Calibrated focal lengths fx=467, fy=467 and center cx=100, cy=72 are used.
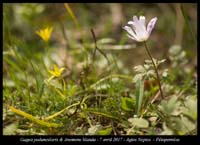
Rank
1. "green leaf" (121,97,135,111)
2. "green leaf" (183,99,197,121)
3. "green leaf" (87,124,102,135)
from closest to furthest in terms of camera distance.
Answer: "green leaf" (183,99,197,121) → "green leaf" (87,124,102,135) → "green leaf" (121,97,135,111)

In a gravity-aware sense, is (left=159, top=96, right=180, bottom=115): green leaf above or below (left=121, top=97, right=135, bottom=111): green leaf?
below

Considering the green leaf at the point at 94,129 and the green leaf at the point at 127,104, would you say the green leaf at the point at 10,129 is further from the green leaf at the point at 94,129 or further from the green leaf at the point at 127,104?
the green leaf at the point at 127,104

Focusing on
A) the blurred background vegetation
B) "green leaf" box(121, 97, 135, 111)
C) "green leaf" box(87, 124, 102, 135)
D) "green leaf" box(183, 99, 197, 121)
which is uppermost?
the blurred background vegetation

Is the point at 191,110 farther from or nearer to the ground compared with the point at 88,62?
nearer to the ground

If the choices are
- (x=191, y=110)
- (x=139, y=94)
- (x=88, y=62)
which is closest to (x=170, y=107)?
(x=191, y=110)

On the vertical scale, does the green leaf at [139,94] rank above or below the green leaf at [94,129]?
above

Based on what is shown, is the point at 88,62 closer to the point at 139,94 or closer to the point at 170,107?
the point at 139,94

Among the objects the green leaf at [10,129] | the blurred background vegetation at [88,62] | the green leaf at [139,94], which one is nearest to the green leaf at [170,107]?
the blurred background vegetation at [88,62]

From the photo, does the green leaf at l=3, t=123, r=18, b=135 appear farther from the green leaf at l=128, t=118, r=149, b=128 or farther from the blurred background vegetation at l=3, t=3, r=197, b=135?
the green leaf at l=128, t=118, r=149, b=128

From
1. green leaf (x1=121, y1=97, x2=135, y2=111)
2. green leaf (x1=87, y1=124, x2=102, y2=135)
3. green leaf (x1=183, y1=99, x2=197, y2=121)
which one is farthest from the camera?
green leaf (x1=121, y1=97, x2=135, y2=111)

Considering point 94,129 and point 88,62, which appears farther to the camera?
point 88,62

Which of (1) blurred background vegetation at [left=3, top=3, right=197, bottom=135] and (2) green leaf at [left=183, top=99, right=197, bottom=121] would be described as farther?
(1) blurred background vegetation at [left=3, top=3, right=197, bottom=135]

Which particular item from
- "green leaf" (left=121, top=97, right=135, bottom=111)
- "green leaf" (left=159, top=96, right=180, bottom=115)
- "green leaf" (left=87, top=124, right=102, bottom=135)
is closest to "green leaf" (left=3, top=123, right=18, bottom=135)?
"green leaf" (left=87, top=124, right=102, bottom=135)

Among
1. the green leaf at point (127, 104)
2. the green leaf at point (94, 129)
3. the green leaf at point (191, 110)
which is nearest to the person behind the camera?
the green leaf at point (191, 110)
